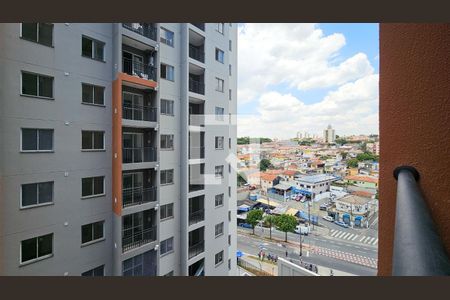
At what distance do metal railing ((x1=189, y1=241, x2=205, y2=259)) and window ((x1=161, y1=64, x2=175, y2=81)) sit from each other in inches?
114

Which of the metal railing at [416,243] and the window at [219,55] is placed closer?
the metal railing at [416,243]

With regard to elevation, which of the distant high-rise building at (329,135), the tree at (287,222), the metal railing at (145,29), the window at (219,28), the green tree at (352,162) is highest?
the window at (219,28)

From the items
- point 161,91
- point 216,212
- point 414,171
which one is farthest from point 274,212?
point 414,171

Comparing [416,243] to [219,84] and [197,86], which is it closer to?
[197,86]

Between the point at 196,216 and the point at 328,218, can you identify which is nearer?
the point at 196,216

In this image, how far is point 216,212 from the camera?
4.46 meters

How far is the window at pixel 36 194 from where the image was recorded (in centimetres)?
225

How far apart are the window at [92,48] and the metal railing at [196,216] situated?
2752 millimetres

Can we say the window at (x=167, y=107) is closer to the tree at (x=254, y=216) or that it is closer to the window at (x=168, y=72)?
the window at (x=168, y=72)

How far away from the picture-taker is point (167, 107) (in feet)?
12.0

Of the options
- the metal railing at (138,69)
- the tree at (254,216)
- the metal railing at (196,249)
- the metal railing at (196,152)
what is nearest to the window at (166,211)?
the metal railing at (196,249)

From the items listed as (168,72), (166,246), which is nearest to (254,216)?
(166,246)

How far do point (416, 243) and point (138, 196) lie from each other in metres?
3.38

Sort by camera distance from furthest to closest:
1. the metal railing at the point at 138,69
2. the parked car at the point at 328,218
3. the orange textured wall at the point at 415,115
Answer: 1. the parked car at the point at 328,218
2. the metal railing at the point at 138,69
3. the orange textured wall at the point at 415,115
